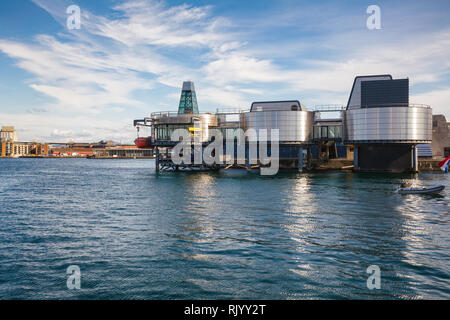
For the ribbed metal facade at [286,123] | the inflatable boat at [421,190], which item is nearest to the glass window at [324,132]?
the ribbed metal facade at [286,123]

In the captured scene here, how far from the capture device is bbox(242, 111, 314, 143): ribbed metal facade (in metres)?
116

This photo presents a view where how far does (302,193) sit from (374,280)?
39607mm

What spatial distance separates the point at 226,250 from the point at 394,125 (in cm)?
9711

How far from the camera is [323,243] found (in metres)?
26.8

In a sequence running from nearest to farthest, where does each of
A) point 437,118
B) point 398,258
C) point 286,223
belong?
point 398,258 < point 286,223 < point 437,118

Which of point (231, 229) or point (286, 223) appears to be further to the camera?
point (286, 223)

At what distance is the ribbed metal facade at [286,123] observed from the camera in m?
116

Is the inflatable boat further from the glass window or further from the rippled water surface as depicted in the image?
the glass window

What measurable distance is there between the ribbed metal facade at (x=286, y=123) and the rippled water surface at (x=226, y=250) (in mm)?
70315

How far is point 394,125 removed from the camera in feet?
348

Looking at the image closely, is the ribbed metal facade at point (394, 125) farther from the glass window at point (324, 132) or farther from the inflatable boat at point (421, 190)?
the inflatable boat at point (421, 190)
